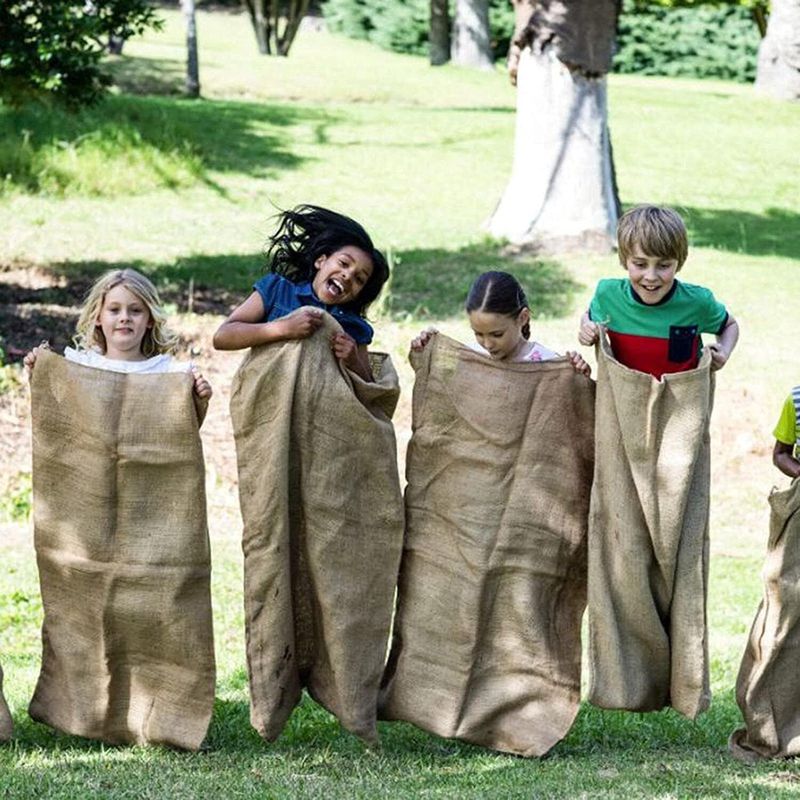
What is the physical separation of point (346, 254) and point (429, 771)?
176 centimetres

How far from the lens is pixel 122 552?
18.0 ft

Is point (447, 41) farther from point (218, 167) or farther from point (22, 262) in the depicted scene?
point (22, 262)

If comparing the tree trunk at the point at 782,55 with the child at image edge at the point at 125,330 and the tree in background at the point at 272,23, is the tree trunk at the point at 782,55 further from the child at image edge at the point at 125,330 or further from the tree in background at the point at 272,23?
the child at image edge at the point at 125,330

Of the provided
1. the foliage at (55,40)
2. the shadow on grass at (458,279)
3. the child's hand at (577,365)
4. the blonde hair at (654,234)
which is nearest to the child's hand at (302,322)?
the child's hand at (577,365)

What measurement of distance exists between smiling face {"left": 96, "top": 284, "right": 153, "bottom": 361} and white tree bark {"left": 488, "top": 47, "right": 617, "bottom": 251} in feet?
32.9

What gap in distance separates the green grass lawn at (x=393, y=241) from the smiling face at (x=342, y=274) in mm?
1582

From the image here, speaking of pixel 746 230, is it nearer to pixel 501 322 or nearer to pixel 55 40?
pixel 55 40

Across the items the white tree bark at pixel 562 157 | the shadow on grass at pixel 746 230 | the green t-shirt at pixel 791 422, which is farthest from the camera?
the shadow on grass at pixel 746 230

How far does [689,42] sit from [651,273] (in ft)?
107

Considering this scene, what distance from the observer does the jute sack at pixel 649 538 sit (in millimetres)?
5473

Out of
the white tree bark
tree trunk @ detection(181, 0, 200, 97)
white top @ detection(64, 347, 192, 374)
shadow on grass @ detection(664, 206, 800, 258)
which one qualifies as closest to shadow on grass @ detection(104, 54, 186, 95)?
tree trunk @ detection(181, 0, 200, 97)

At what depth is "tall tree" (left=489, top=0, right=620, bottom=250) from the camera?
14.8 m

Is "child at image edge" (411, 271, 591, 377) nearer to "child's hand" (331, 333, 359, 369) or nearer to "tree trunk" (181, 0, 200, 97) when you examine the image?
"child's hand" (331, 333, 359, 369)

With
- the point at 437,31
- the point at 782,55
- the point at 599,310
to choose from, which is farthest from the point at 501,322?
the point at 437,31
